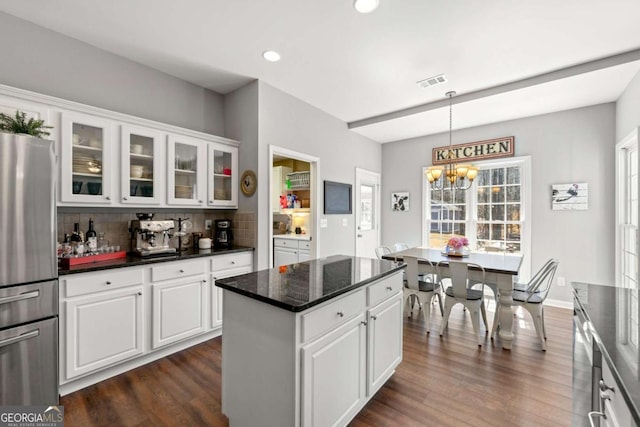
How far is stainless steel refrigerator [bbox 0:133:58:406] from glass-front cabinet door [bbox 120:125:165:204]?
2.50 feet

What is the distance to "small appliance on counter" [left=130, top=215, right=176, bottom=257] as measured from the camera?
272 cm

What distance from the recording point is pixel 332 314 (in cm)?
158

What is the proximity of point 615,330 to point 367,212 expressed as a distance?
15.4 ft

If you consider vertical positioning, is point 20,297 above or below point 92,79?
below

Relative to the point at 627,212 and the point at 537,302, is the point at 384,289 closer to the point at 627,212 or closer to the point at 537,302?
the point at 537,302

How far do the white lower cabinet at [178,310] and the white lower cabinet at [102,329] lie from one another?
0.43ft

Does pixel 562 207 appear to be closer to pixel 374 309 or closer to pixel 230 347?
pixel 374 309

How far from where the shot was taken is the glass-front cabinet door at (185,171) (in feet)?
9.70

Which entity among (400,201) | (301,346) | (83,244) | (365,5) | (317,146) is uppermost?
(365,5)

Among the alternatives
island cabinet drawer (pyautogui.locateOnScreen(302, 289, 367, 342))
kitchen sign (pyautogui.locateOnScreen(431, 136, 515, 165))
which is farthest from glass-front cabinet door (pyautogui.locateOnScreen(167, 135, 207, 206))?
kitchen sign (pyautogui.locateOnScreen(431, 136, 515, 165))

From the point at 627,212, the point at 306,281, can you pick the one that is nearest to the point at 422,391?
the point at 306,281

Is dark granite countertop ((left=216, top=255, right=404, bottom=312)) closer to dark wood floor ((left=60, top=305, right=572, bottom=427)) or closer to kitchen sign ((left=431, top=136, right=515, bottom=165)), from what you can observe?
dark wood floor ((left=60, top=305, right=572, bottom=427))

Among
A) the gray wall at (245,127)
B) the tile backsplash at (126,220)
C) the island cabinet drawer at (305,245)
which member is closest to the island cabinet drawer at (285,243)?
the island cabinet drawer at (305,245)

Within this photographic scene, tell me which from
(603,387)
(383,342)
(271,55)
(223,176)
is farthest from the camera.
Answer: (223,176)
